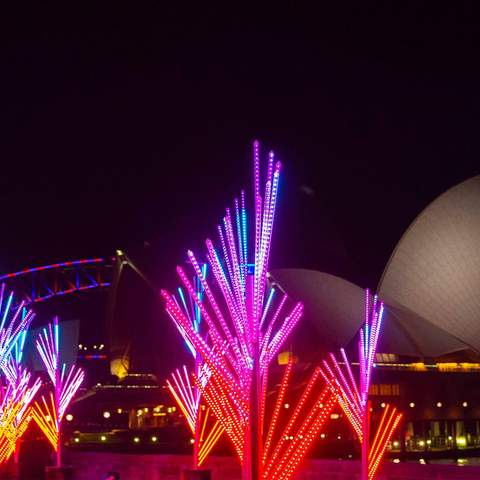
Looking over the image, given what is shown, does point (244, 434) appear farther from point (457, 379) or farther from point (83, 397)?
point (83, 397)

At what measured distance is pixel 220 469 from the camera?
1563 centimetres

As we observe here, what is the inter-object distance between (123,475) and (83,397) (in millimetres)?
39412

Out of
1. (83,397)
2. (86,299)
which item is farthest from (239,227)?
(86,299)

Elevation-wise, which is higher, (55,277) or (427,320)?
(55,277)

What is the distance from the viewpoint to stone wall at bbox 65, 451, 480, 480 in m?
12.7

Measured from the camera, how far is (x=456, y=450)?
41281 millimetres

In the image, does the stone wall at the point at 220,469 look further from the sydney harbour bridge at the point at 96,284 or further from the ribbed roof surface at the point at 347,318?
the sydney harbour bridge at the point at 96,284

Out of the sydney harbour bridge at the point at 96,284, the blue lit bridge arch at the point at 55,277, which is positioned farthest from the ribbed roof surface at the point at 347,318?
the blue lit bridge arch at the point at 55,277

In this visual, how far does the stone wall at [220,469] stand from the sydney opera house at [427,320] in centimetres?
1822

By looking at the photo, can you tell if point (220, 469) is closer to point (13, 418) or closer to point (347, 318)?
point (13, 418)

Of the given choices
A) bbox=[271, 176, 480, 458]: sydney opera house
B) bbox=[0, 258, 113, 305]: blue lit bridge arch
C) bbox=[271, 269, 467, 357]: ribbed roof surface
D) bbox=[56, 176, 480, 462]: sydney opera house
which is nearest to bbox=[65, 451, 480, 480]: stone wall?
bbox=[56, 176, 480, 462]: sydney opera house

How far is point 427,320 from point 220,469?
20064 millimetres

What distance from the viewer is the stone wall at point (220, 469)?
41.8 feet

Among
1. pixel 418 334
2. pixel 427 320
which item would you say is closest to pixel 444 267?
pixel 427 320
